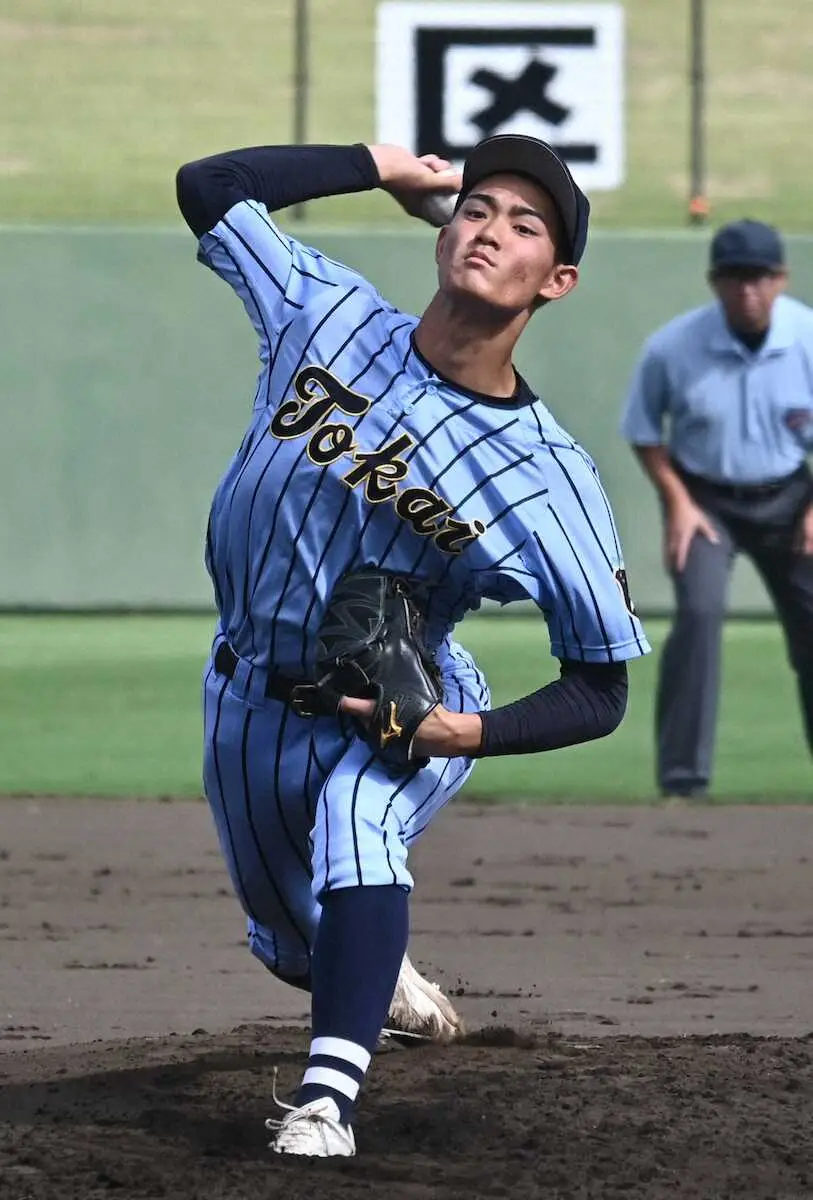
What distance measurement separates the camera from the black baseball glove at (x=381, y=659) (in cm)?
372

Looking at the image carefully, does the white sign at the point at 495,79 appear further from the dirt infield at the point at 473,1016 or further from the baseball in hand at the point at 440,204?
the baseball in hand at the point at 440,204

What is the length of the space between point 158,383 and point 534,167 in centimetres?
822

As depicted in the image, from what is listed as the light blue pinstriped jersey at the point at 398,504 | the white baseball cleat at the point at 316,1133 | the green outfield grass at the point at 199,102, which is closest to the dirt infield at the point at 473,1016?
the white baseball cleat at the point at 316,1133

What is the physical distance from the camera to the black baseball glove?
12.2 ft

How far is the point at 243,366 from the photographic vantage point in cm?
1198

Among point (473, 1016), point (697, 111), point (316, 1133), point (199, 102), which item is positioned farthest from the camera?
point (199, 102)

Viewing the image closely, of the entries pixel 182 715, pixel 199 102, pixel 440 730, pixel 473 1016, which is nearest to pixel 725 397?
pixel 182 715

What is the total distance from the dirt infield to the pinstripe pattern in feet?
1.61

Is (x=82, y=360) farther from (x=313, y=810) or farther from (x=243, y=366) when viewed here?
(x=313, y=810)

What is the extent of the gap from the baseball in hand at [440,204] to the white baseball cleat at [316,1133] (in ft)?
5.31

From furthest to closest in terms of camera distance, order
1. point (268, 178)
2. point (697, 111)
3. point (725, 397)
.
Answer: point (697, 111) < point (725, 397) < point (268, 178)

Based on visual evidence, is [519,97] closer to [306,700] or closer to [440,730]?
[306,700]

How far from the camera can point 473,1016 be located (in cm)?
519

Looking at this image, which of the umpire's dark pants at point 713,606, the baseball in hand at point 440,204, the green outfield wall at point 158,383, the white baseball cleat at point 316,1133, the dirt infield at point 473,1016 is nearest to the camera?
the white baseball cleat at point 316,1133
